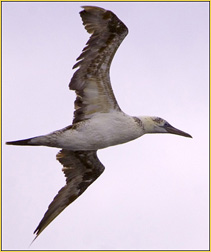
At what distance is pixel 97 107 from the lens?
19219mm

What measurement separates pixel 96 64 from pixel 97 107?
1.01m

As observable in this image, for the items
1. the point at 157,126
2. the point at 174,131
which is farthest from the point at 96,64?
the point at 174,131

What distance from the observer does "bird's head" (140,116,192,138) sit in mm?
19719

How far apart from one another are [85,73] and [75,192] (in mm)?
3162

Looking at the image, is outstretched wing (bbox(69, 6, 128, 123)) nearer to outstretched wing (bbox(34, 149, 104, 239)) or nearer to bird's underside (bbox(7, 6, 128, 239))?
bird's underside (bbox(7, 6, 128, 239))

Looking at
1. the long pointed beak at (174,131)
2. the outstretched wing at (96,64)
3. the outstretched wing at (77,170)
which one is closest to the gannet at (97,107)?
the outstretched wing at (96,64)

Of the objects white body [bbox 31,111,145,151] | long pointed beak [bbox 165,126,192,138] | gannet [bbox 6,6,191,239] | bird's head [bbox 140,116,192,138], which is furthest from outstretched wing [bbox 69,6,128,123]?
long pointed beak [bbox 165,126,192,138]

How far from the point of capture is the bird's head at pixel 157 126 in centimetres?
1972

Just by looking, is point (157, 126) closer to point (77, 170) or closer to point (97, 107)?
point (97, 107)

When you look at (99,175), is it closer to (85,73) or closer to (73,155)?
(73,155)

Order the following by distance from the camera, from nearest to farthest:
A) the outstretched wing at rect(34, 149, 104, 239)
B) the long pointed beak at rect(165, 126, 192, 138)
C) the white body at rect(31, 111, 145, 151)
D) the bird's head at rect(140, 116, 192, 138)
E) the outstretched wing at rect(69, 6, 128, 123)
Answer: the outstretched wing at rect(69, 6, 128, 123) → the white body at rect(31, 111, 145, 151) → the bird's head at rect(140, 116, 192, 138) → the long pointed beak at rect(165, 126, 192, 138) → the outstretched wing at rect(34, 149, 104, 239)

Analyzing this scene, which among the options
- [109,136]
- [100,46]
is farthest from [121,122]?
[100,46]

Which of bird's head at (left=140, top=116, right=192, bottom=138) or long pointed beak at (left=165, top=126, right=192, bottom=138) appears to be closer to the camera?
bird's head at (left=140, top=116, right=192, bottom=138)

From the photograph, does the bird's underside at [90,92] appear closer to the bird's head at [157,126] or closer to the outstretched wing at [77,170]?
the outstretched wing at [77,170]
